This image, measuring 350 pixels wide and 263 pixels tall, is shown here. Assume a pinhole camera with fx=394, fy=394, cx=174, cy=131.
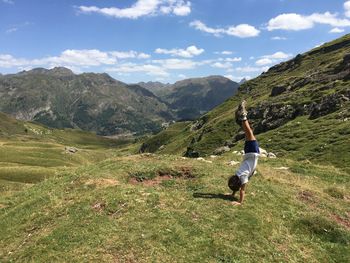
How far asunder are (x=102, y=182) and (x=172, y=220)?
8562 mm

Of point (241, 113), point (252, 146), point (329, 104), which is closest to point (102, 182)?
point (252, 146)

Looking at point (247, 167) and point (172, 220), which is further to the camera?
point (247, 167)

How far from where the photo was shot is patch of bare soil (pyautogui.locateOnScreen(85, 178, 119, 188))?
27.8 metres

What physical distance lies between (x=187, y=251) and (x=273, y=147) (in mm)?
73569

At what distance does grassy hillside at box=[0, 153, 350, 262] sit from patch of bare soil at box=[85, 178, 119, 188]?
0.09 m

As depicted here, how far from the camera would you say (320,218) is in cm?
2392

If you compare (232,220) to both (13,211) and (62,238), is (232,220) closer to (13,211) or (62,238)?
(62,238)

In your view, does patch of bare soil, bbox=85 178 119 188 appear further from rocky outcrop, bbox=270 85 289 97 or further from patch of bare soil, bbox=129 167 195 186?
rocky outcrop, bbox=270 85 289 97

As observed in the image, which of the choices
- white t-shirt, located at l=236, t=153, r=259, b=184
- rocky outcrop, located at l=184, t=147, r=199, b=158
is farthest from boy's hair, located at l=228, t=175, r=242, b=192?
rocky outcrop, located at l=184, t=147, r=199, b=158

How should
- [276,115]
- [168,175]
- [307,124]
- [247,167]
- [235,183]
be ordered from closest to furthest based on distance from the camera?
[247,167]
[235,183]
[168,175]
[307,124]
[276,115]

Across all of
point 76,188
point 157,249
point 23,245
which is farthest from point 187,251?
point 76,188

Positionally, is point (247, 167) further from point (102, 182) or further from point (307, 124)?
point (307, 124)

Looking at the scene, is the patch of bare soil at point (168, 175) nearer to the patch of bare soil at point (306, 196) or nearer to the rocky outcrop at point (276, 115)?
the patch of bare soil at point (306, 196)

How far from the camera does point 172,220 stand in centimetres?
2170
